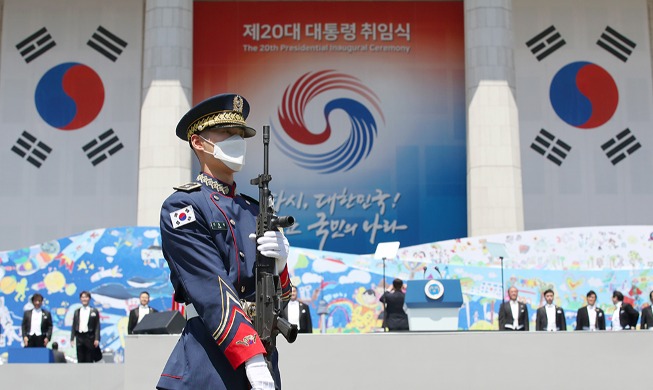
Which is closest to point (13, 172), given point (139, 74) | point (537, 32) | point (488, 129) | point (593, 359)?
A: point (139, 74)

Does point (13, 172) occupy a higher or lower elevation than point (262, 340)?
higher

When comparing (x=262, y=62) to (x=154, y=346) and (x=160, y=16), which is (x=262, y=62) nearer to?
(x=160, y=16)

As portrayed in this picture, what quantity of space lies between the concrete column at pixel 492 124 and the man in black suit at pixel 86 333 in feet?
34.3

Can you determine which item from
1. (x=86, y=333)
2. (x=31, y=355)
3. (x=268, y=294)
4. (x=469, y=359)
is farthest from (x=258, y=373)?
(x=86, y=333)

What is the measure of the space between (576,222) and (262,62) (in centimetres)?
985

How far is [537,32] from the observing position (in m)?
25.9

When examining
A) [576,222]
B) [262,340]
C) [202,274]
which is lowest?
[262,340]

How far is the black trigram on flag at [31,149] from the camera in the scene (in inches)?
999

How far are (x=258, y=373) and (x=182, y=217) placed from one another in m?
0.71

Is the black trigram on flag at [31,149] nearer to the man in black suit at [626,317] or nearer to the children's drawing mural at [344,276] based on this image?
the children's drawing mural at [344,276]

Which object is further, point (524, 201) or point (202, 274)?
point (524, 201)

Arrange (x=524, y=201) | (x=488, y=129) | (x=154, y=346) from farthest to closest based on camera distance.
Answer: (x=524, y=201) → (x=488, y=129) → (x=154, y=346)

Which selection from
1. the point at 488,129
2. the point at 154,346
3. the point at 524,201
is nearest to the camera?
the point at 154,346

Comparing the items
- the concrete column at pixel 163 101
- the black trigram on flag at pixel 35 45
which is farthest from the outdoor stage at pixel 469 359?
the black trigram on flag at pixel 35 45
